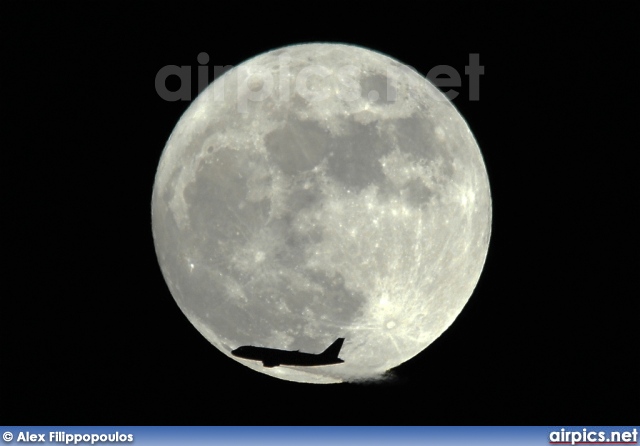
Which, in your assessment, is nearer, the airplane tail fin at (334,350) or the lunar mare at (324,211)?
the lunar mare at (324,211)

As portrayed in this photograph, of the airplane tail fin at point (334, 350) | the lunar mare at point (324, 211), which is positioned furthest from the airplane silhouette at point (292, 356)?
the lunar mare at point (324, 211)

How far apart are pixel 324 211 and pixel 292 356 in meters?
1.78

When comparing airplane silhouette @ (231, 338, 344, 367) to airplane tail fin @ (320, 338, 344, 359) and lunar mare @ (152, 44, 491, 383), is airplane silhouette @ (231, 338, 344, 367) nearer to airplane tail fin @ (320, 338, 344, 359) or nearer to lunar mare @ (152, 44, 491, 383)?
airplane tail fin @ (320, 338, 344, 359)

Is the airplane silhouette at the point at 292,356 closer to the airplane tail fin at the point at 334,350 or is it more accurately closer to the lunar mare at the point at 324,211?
the airplane tail fin at the point at 334,350

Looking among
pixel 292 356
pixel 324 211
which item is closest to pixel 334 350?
pixel 292 356

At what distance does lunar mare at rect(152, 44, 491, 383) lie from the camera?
278 inches

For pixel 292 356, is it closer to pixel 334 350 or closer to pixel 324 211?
pixel 334 350

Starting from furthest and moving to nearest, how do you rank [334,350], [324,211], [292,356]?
1. [292,356]
2. [334,350]
3. [324,211]

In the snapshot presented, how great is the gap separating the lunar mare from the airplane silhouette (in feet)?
0.33

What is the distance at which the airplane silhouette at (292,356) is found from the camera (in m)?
7.55

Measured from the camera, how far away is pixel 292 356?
25.1 feet

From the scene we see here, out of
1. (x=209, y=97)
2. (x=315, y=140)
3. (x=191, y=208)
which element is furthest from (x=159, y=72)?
(x=315, y=140)

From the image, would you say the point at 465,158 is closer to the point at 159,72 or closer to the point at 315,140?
the point at 315,140

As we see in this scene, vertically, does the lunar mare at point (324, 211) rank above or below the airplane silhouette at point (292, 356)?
above
